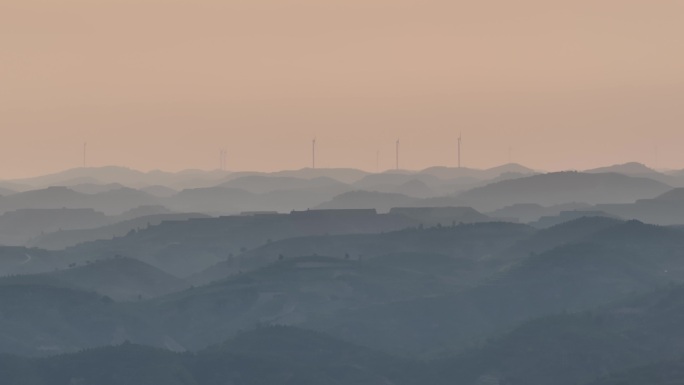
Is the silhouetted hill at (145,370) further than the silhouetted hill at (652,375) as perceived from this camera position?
Yes

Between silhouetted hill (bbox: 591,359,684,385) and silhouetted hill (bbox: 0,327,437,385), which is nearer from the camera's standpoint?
silhouetted hill (bbox: 591,359,684,385)

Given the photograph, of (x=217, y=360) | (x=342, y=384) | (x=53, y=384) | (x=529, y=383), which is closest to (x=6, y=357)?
(x=53, y=384)

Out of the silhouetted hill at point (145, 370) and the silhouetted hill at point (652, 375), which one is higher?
the silhouetted hill at point (652, 375)

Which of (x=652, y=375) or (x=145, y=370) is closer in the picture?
(x=652, y=375)

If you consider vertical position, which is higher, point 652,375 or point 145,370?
point 652,375

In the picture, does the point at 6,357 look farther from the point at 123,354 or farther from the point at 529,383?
the point at 529,383

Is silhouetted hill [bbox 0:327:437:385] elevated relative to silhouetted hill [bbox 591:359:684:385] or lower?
lower

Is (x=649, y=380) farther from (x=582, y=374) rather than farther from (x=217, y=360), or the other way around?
(x=217, y=360)

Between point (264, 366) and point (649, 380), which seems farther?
point (264, 366)

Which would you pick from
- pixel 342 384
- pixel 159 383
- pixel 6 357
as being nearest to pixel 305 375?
pixel 342 384
